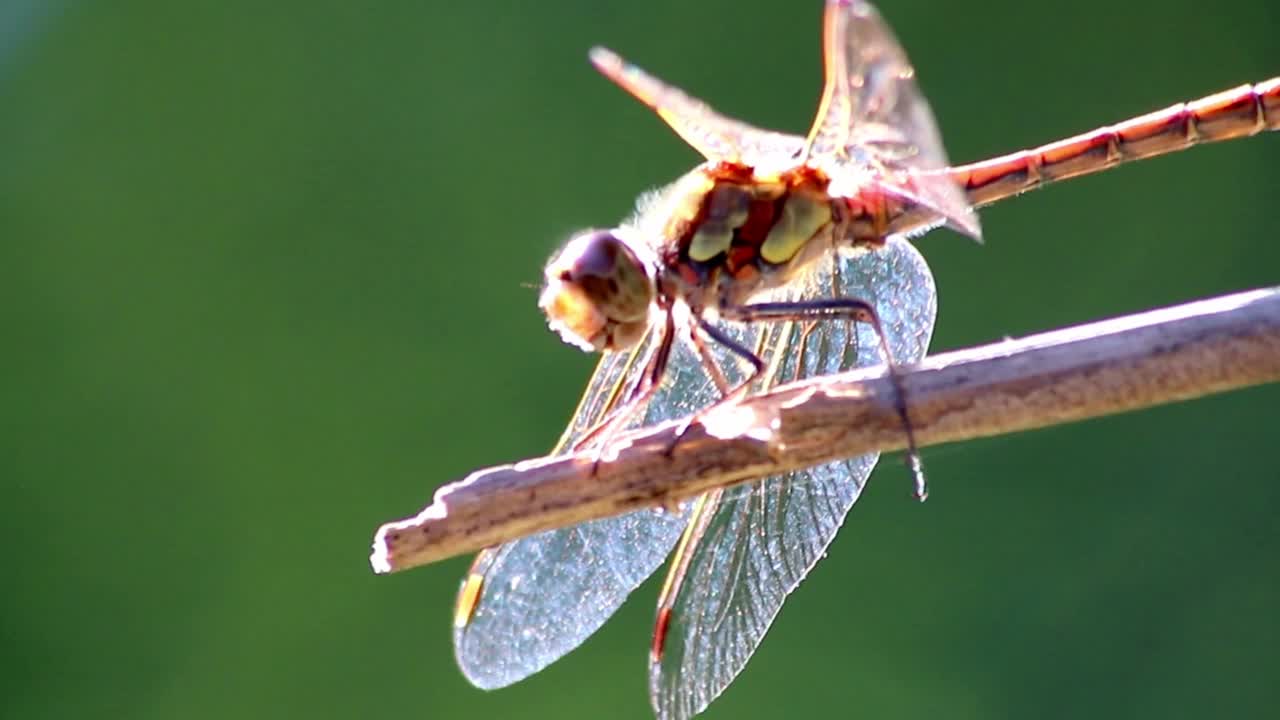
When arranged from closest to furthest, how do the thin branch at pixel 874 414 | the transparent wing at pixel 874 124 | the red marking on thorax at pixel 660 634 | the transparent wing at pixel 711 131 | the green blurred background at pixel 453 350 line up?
1. the thin branch at pixel 874 414
2. the transparent wing at pixel 874 124
3. the transparent wing at pixel 711 131
4. the red marking on thorax at pixel 660 634
5. the green blurred background at pixel 453 350

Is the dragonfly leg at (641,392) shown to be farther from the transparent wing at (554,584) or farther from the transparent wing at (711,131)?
the transparent wing at (711,131)

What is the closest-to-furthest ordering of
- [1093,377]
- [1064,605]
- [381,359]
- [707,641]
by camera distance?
[1093,377], [707,641], [1064,605], [381,359]

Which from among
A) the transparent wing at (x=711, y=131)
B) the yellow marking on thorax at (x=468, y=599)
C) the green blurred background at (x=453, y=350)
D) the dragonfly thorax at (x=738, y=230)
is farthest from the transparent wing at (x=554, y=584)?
the green blurred background at (x=453, y=350)

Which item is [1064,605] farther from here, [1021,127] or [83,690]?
[83,690]

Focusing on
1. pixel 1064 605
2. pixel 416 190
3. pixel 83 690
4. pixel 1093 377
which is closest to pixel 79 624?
pixel 83 690

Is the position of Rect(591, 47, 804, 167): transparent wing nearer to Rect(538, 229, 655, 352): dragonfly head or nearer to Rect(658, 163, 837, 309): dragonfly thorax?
Rect(658, 163, 837, 309): dragonfly thorax

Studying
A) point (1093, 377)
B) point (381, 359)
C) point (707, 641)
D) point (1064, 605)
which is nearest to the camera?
point (1093, 377)
